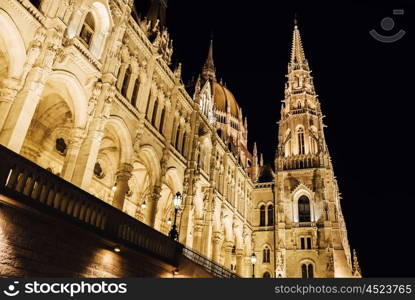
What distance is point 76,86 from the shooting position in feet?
63.0

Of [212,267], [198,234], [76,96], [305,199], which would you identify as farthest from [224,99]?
[76,96]

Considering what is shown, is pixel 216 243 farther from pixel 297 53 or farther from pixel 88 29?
pixel 297 53

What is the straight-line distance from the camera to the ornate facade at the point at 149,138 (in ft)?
55.7

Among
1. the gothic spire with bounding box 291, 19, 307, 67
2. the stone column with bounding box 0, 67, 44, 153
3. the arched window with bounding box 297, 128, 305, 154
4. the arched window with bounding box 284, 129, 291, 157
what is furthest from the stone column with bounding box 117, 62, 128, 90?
the gothic spire with bounding box 291, 19, 307, 67

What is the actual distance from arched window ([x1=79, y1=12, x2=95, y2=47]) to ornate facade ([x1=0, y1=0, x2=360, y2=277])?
0.07 meters

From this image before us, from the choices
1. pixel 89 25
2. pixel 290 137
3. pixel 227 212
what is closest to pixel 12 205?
pixel 89 25

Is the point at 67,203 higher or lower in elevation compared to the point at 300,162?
lower

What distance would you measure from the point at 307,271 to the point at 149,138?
2773 cm

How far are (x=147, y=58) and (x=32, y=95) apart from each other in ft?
39.9

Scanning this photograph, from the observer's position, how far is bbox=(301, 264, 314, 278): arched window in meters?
41.6

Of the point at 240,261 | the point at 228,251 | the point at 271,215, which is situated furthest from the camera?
the point at 271,215

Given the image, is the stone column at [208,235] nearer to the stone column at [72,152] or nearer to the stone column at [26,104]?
the stone column at [72,152]

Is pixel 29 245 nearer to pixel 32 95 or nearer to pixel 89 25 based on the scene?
pixel 32 95

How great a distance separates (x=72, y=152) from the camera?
61.4ft
